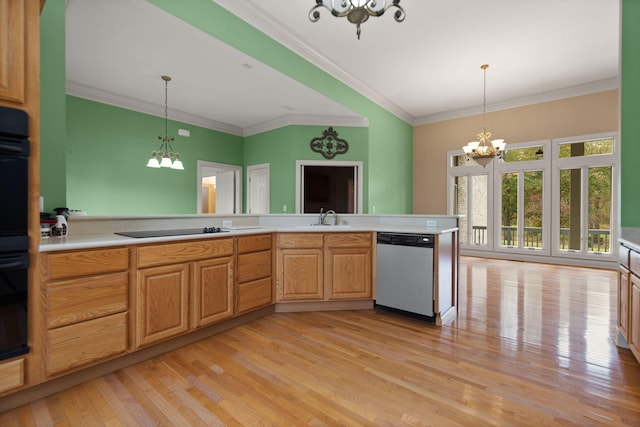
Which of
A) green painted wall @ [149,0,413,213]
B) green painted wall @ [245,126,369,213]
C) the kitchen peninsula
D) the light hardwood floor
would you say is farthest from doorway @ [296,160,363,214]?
the light hardwood floor

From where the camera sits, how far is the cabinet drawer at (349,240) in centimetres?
305

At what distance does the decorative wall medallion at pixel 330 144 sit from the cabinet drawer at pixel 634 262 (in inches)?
158

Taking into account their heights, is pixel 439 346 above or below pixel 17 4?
below

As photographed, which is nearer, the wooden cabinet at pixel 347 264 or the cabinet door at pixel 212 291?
the cabinet door at pixel 212 291

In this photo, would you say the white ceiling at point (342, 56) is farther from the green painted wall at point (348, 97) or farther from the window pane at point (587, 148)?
the window pane at point (587, 148)

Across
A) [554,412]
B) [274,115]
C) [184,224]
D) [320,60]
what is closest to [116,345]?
[184,224]

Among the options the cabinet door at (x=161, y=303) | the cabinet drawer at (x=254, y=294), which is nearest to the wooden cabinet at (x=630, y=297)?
the cabinet drawer at (x=254, y=294)

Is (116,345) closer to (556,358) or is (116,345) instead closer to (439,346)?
(439,346)

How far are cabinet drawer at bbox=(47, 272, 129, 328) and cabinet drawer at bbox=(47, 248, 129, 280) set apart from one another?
0.04m

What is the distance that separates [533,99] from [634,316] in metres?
5.28

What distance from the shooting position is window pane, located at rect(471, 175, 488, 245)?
6.49 m

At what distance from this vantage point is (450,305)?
2.95 m

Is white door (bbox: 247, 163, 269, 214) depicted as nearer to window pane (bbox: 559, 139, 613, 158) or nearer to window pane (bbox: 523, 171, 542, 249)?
window pane (bbox: 523, 171, 542, 249)

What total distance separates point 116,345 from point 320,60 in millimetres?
3912
